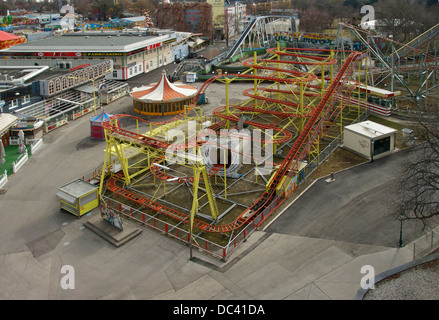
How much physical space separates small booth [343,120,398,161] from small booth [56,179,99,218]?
20.3 meters

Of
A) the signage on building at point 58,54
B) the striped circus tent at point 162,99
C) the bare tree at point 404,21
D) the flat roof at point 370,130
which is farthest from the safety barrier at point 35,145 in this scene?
the bare tree at point 404,21

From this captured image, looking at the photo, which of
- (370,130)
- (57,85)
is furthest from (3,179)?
(370,130)

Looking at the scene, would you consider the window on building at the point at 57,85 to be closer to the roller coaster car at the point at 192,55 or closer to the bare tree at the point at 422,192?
the bare tree at the point at 422,192

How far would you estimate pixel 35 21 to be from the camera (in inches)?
5600

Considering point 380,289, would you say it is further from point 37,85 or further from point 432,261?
point 37,85

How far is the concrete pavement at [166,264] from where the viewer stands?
810 inches

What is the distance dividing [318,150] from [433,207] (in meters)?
9.86

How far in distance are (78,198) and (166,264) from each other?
7796 mm

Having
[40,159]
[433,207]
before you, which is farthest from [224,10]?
[433,207]

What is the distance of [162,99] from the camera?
152 ft

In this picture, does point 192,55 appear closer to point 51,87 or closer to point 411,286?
point 51,87

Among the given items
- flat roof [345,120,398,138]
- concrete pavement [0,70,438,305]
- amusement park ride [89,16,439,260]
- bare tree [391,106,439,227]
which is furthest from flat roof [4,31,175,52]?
bare tree [391,106,439,227]

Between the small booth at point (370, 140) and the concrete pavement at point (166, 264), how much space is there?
11551 mm
